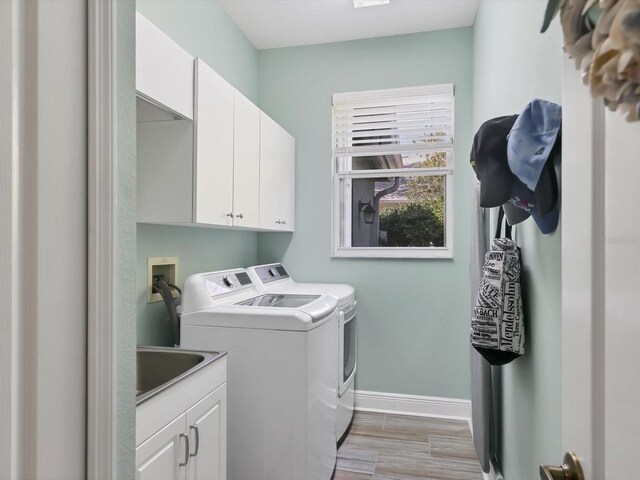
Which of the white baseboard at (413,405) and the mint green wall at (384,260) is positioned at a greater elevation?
the mint green wall at (384,260)

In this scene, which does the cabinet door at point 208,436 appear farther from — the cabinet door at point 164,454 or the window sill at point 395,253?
the window sill at point 395,253

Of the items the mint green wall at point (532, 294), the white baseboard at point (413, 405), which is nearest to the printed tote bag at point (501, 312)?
the mint green wall at point (532, 294)

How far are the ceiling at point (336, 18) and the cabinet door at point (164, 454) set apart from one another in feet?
8.38

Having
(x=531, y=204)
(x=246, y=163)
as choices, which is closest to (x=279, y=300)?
(x=246, y=163)

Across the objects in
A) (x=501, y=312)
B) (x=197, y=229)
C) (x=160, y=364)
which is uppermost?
(x=197, y=229)

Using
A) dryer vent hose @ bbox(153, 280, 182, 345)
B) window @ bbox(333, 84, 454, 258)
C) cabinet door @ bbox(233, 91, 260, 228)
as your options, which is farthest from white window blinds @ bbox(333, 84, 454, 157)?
dryer vent hose @ bbox(153, 280, 182, 345)

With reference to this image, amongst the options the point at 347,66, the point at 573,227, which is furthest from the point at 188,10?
the point at 573,227

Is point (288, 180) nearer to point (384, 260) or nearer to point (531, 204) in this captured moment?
point (384, 260)

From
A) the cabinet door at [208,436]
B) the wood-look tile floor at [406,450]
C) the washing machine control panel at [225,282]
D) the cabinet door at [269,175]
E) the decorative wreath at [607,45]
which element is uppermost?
the cabinet door at [269,175]

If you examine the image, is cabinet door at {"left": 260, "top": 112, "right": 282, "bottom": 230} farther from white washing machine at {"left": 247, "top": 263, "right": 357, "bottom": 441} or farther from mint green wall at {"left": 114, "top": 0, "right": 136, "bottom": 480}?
mint green wall at {"left": 114, "top": 0, "right": 136, "bottom": 480}

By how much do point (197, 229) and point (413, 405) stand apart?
202cm

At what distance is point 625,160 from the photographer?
0.50m

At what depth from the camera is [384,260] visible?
317cm

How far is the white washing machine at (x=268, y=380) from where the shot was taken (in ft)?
6.23
